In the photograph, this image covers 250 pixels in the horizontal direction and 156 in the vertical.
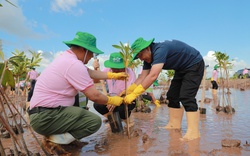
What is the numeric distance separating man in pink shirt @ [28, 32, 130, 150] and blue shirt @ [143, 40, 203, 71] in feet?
3.49

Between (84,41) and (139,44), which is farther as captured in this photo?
(139,44)

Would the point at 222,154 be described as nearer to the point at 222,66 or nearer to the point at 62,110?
the point at 62,110

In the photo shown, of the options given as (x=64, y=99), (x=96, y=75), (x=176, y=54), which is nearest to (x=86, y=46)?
(x=64, y=99)

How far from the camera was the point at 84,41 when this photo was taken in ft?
10.2

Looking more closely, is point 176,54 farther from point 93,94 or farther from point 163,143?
point 93,94

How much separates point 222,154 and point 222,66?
16.1 ft

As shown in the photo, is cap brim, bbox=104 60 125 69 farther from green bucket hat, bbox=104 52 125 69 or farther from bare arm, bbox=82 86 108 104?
bare arm, bbox=82 86 108 104

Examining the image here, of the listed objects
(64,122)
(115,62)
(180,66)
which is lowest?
(64,122)

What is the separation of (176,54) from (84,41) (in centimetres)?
149

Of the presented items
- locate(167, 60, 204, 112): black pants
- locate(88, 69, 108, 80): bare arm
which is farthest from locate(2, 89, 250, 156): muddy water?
locate(88, 69, 108, 80): bare arm

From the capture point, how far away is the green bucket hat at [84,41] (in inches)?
121

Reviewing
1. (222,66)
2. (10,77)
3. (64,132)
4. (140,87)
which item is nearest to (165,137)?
(140,87)

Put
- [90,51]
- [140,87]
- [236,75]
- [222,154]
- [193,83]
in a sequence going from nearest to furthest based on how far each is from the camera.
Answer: [222,154], [90,51], [140,87], [193,83], [236,75]

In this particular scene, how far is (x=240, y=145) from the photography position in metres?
3.26
